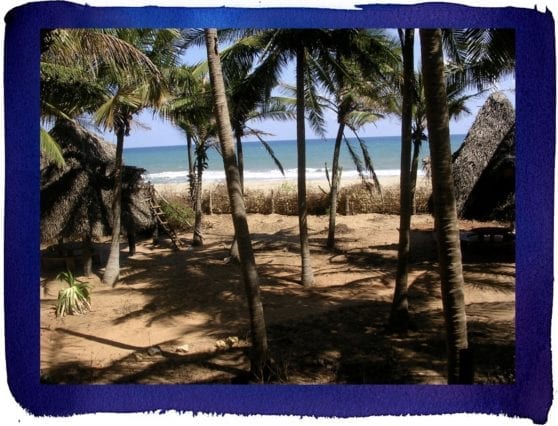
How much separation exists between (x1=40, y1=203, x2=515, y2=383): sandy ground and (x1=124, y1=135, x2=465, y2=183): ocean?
17.6 meters

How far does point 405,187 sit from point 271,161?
33729mm

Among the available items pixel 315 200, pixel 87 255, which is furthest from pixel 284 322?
pixel 315 200

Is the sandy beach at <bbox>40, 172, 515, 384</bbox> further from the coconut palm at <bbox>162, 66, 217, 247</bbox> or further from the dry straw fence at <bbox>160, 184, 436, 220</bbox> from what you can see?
the dry straw fence at <bbox>160, 184, 436, 220</bbox>

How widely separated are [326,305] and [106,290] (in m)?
3.96

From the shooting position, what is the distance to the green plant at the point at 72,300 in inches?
235

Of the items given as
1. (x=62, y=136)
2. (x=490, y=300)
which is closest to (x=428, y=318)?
(x=490, y=300)

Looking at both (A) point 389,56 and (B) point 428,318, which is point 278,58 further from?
(B) point 428,318

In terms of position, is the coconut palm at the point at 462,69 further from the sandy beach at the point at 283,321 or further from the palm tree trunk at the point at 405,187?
the sandy beach at the point at 283,321

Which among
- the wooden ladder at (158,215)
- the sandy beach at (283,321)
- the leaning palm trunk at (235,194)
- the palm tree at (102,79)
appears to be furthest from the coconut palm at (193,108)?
the leaning palm trunk at (235,194)

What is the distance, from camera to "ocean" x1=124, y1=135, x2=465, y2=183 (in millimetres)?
31172

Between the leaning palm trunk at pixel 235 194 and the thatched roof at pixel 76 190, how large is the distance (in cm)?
595

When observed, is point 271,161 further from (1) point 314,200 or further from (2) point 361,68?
(2) point 361,68

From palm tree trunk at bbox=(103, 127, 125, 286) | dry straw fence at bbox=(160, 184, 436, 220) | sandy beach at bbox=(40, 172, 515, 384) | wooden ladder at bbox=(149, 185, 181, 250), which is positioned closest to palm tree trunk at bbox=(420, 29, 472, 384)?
sandy beach at bbox=(40, 172, 515, 384)

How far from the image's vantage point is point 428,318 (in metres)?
6.02
